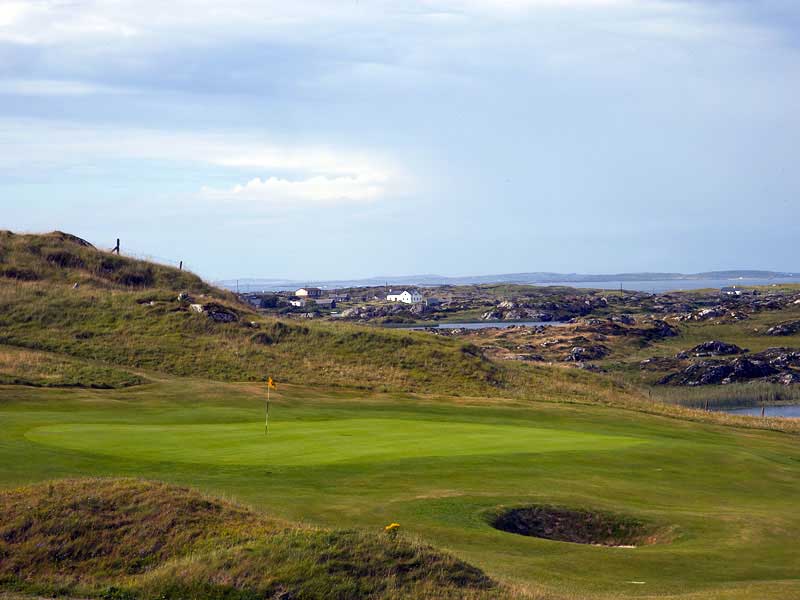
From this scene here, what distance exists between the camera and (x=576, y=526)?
822 inches

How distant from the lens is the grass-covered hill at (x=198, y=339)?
53375mm

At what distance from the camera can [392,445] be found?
1123 inches

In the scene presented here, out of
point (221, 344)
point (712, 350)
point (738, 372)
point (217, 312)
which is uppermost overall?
point (217, 312)

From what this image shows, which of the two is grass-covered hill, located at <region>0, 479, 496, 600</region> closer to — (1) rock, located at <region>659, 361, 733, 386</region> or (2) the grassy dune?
(2) the grassy dune

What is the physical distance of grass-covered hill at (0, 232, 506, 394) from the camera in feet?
175

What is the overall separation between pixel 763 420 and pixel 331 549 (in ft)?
139

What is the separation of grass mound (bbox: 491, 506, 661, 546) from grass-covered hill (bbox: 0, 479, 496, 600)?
633cm

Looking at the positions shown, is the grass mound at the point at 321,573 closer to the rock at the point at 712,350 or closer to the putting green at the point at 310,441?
the putting green at the point at 310,441

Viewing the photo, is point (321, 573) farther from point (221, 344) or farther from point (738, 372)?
point (738, 372)

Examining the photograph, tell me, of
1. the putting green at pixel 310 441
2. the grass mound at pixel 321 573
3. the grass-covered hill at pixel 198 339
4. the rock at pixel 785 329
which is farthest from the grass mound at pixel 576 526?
the rock at pixel 785 329

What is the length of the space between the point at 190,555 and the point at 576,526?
9.69 m

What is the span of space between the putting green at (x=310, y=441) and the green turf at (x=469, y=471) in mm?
84

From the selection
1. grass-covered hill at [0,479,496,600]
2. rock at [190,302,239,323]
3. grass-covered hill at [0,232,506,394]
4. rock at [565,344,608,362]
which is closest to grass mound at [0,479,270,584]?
grass-covered hill at [0,479,496,600]

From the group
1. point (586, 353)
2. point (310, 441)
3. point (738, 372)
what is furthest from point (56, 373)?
point (586, 353)
